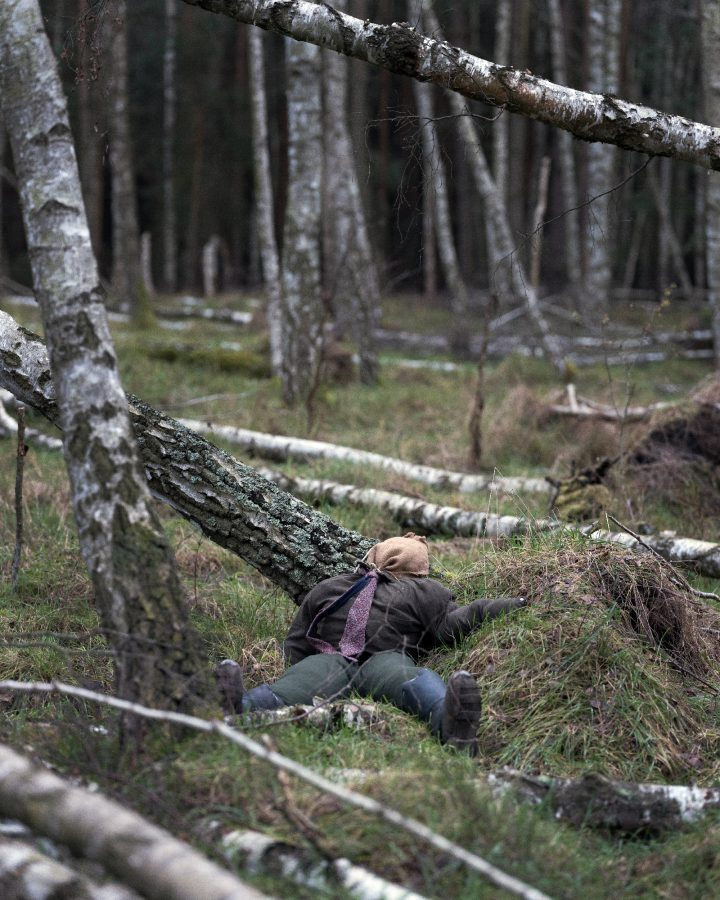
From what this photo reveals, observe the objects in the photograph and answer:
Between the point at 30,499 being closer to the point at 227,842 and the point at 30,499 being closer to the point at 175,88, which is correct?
the point at 227,842

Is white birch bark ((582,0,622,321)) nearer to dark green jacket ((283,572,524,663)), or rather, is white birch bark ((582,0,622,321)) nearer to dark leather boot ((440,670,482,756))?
dark green jacket ((283,572,524,663))

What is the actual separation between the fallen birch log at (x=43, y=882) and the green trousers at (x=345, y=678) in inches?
56.2

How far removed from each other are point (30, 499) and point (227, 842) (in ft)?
14.9

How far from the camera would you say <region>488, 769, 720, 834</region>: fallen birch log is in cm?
339

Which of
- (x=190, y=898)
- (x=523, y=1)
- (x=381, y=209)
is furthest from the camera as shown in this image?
(x=381, y=209)

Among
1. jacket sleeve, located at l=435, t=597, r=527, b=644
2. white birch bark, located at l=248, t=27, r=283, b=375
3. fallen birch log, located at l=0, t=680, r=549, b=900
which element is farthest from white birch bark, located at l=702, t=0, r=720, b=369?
fallen birch log, located at l=0, t=680, r=549, b=900

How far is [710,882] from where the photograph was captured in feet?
10.0

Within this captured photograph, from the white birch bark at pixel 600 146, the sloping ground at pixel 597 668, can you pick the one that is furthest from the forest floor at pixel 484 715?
the white birch bark at pixel 600 146

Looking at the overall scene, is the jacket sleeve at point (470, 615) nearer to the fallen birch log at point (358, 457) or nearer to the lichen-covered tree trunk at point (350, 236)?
the fallen birch log at point (358, 457)

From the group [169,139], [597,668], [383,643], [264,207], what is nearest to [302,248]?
[264,207]

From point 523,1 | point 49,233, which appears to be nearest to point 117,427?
point 49,233

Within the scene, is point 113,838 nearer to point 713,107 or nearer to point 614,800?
point 614,800

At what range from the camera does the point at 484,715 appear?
4047mm

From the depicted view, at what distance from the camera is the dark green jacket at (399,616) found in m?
4.28
